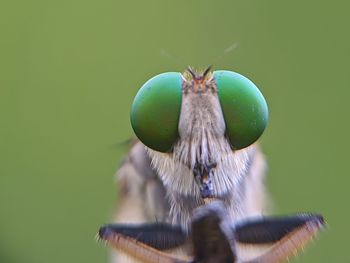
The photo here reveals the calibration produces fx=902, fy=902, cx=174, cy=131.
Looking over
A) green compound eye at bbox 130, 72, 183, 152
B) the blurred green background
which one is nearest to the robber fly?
green compound eye at bbox 130, 72, 183, 152

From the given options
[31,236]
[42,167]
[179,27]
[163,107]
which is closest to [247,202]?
[163,107]

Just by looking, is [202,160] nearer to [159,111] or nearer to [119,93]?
[159,111]

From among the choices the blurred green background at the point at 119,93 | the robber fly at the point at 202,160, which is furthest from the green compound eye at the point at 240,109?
the blurred green background at the point at 119,93

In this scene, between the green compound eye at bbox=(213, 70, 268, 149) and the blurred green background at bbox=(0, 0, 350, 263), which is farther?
the blurred green background at bbox=(0, 0, 350, 263)

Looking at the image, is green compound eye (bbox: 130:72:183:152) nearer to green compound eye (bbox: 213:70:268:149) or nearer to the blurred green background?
green compound eye (bbox: 213:70:268:149)

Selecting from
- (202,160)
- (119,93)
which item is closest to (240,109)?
(202,160)

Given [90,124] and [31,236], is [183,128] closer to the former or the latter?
[31,236]
